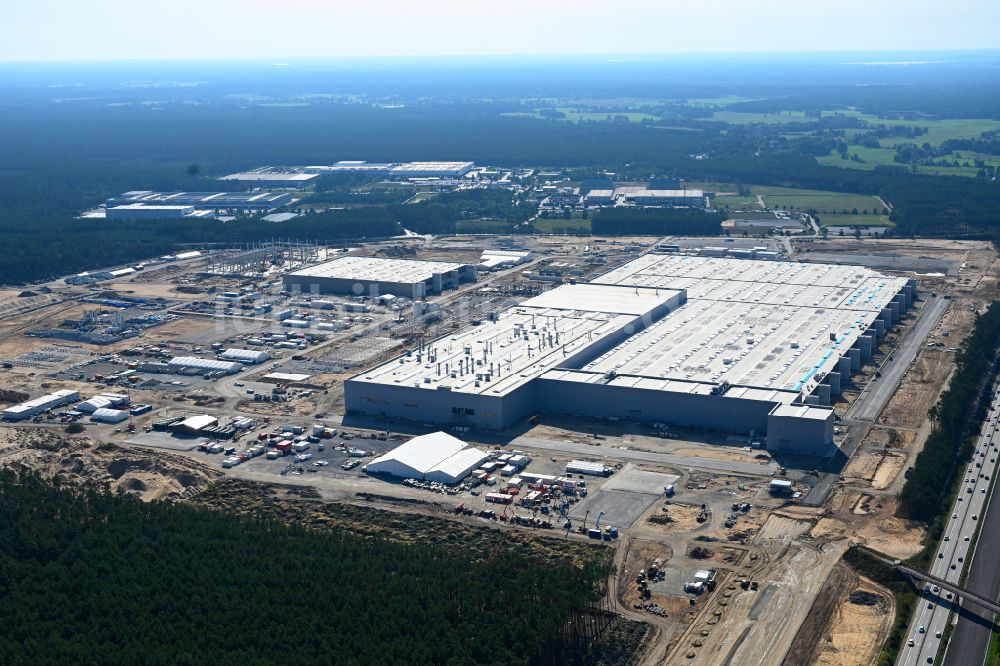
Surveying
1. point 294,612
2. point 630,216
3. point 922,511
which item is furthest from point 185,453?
point 630,216

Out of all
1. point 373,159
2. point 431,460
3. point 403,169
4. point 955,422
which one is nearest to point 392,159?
point 373,159

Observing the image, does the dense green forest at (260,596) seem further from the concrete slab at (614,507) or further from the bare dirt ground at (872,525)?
the bare dirt ground at (872,525)

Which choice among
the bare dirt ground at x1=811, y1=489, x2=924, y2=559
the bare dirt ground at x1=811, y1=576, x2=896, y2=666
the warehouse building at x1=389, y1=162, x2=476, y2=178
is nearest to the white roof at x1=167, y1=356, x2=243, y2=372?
the bare dirt ground at x1=811, y1=489, x2=924, y2=559

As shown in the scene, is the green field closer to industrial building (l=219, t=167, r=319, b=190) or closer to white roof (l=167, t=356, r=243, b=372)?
industrial building (l=219, t=167, r=319, b=190)

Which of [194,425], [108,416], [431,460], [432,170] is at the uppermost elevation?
[432,170]

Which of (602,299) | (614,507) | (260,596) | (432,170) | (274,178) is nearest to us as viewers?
(260,596)

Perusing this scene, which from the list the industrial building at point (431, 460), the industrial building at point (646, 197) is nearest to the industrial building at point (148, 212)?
the industrial building at point (646, 197)

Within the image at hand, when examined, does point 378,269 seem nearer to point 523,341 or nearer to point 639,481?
point 523,341
